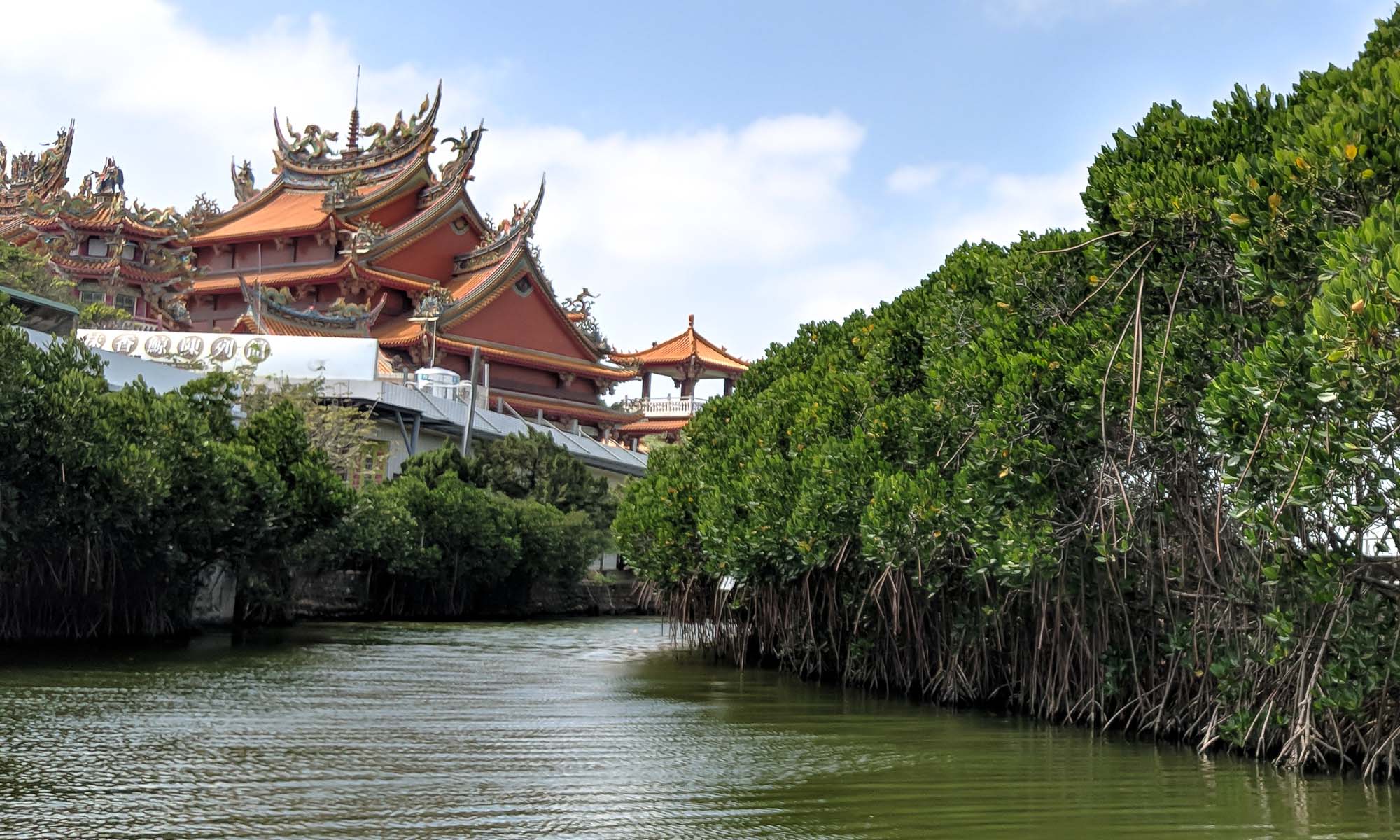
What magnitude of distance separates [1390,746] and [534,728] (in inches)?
240

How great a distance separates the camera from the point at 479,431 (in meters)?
32.4

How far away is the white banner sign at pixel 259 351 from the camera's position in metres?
28.7

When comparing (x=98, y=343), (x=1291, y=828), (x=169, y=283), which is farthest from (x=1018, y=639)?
(x=169, y=283)

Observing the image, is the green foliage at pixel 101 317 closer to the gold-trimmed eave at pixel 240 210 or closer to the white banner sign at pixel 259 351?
the white banner sign at pixel 259 351

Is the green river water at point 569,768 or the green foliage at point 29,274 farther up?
the green foliage at point 29,274

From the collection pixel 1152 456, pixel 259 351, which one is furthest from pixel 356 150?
pixel 1152 456

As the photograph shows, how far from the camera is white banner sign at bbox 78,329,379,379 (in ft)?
94.1

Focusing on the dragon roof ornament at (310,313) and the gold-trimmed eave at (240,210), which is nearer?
the dragon roof ornament at (310,313)

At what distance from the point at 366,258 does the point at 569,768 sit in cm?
3225

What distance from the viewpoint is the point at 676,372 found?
47.8m

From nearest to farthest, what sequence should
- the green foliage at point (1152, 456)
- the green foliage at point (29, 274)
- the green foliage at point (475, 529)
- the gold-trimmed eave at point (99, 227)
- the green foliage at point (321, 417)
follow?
the green foliage at point (1152, 456) < the green foliage at point (475, 529) < the green foliage at point (321, 417) < the green foliage at point (29, 274) < the gold-trimmed eave at point (99, 227)

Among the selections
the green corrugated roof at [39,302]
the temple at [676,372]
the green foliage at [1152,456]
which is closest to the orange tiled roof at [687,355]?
the temple at [676,372]

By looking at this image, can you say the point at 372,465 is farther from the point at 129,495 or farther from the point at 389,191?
the point at 389,191

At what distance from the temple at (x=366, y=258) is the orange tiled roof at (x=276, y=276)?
0.07m
